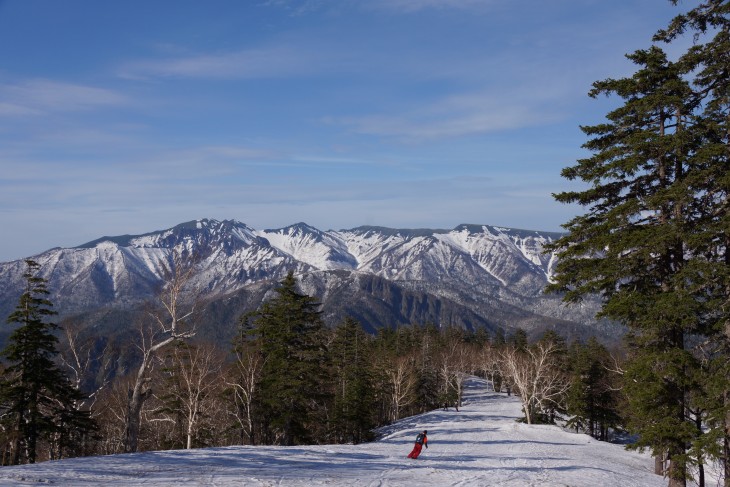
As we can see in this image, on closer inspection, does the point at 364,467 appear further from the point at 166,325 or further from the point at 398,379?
the point at 398,379

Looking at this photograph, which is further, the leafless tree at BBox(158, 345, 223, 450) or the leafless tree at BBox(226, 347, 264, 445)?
the leafless tree at BBox(158, 345, 223, 450)

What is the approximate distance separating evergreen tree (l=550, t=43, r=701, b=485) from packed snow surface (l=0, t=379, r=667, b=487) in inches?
252

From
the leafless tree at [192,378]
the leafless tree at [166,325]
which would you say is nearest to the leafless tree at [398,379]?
the leafless tree at [192,378]

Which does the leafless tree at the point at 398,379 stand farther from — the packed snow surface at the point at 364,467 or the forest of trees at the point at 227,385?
the packed snow surface at the point at 364,467

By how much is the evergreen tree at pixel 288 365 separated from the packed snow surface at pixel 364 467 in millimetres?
8303

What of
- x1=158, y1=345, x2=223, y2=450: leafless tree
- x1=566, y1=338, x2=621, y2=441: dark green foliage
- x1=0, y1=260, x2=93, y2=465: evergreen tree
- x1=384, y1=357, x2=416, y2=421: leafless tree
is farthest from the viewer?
x1=384, y1=357, x2=416, y2=421: leafless tree

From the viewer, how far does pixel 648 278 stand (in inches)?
593

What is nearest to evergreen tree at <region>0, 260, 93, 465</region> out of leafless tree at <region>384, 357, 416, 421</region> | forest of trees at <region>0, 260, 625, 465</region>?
forest of trees at <region>0, 260, 625, 465</region>

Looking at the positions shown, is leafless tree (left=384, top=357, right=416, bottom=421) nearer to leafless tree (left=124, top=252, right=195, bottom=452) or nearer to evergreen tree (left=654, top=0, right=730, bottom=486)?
leafless tree (left=124, top=252, right=195, bottom=452)

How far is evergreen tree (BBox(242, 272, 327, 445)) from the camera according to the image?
33.7 metres

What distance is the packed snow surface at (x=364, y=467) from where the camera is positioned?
1410 centimetres

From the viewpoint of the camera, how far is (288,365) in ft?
112

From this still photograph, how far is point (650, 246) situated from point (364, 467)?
12.8 meters

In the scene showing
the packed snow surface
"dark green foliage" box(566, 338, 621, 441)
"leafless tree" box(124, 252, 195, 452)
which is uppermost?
"leafless tree" box(124, 252, 195, 452)
